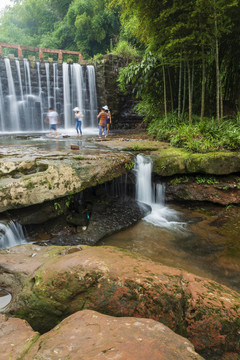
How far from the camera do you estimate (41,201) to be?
404 centimetres

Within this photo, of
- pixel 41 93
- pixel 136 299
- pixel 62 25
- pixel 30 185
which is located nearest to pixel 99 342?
pixel 136 299

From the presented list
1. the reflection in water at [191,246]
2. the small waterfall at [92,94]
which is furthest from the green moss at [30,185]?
the small waterfall at [92,94]

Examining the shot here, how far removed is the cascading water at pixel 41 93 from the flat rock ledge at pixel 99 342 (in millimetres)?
14725

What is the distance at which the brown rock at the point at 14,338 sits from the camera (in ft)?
4.57

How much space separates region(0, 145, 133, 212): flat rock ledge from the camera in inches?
152

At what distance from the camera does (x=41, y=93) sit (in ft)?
48.7

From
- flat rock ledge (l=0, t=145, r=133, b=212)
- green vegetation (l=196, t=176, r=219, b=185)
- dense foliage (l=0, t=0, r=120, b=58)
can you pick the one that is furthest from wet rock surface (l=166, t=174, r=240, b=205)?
dense foliage (l=0, t=0, r=120, b=58)

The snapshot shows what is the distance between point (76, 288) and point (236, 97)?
32.2 feet

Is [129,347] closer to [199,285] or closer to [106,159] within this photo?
[199,285]

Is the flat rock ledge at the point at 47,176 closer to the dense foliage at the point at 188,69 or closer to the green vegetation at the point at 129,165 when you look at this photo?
the green vegetation at the point at 129,165

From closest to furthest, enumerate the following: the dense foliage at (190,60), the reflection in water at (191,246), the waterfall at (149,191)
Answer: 1. the reflection in water at (191,246)
2. the waterfall at (149,191)
3. the dense foliage at (190,60)

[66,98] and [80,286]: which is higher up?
[66,98]

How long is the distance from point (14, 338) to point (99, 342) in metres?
0.69

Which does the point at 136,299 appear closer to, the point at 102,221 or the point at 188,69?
the point at 102,221
